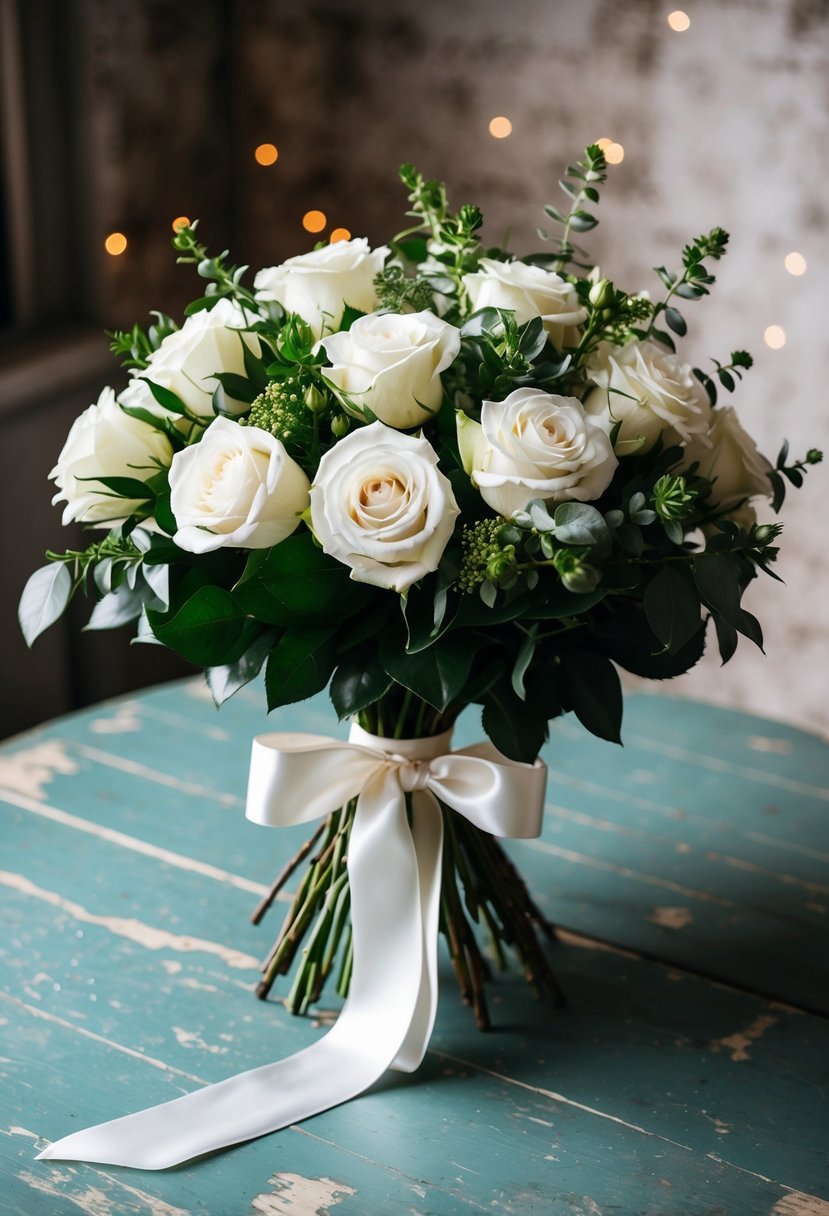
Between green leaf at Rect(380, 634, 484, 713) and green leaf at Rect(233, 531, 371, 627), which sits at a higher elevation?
green leaf at Rect(233, 531, 371, 627)

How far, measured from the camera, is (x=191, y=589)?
0.93 m

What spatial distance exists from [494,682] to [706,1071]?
0.35 m

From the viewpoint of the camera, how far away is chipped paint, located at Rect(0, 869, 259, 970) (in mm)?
1130

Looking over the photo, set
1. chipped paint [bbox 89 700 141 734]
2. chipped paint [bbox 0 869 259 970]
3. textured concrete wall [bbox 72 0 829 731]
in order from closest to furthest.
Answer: chipped paint [bbox 0 869 259 970] → chipped paint [bbox 89 700 141 734] → textured concrete wall [bbox 72 0 829 731]

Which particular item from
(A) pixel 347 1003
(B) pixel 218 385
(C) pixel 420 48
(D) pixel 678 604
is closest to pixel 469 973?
(A) pixel 347 1003

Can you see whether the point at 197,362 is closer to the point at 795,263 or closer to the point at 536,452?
the point at 536,452

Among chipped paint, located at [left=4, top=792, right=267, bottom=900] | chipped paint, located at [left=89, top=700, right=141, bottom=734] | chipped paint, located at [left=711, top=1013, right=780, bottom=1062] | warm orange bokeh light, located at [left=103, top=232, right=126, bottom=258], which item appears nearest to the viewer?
chipped paint, located at [left=711, top=1013, right=780, bottom=1062]

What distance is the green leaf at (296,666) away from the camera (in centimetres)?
89

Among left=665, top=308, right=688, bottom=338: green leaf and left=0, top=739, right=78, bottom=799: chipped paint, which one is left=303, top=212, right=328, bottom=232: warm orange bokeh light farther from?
left=665, top=308, right=688, bottom=338: green leaf

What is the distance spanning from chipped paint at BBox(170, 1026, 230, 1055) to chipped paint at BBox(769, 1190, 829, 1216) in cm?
42

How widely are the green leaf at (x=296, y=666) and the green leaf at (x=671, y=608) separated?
0.22m

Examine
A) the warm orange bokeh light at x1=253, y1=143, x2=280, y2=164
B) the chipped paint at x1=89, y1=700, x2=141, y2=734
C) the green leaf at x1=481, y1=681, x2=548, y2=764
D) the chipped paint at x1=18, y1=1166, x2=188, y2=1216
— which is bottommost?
the chipped paint at x1=18, y1=1166, x2=188, y2=1216

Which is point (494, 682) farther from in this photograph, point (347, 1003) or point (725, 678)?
point (725, 678)

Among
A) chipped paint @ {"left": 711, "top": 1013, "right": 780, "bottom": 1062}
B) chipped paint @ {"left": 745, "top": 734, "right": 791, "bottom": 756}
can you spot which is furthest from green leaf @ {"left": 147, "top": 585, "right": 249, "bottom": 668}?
chipped paint @ {"left": 745, "top": 734, "right": 791, "bottom": 756}
